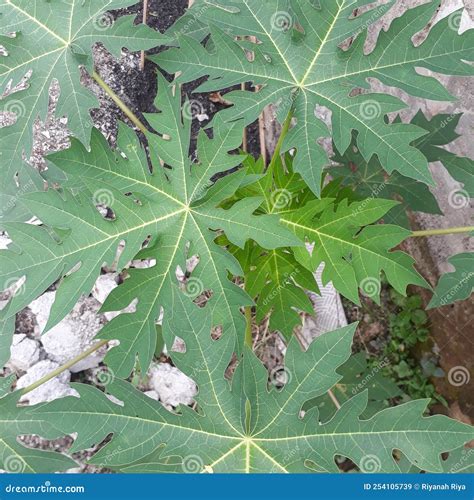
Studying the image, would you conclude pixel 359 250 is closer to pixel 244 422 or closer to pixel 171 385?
pixel 244 422

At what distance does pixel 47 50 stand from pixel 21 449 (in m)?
1.24

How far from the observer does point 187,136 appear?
1.77 meters

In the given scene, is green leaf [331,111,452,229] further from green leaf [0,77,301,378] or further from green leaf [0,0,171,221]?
green leaf [0,0,171,221]

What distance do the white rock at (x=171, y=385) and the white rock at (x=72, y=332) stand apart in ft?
0.97

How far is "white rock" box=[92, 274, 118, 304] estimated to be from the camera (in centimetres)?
284

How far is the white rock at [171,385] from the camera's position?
2852mm

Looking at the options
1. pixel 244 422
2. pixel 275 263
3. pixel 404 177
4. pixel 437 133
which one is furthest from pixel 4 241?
pixel 437 133

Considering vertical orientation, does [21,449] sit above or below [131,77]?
below

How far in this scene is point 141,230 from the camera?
1.74 m

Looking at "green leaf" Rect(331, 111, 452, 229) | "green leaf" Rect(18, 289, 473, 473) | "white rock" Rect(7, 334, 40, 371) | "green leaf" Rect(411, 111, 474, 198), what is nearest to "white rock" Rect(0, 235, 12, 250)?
"white rock" Rect(7, 334, 40, 371)

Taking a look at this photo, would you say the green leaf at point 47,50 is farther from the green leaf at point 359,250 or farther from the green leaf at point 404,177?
the green leaf at point 404,177

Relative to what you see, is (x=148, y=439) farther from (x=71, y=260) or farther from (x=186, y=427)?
(x=71, y=260)

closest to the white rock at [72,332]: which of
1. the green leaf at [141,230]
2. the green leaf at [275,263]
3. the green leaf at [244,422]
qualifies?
the green leaf at [275,263]

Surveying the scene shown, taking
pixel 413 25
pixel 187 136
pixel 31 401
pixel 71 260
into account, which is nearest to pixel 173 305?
pixel 71 260
